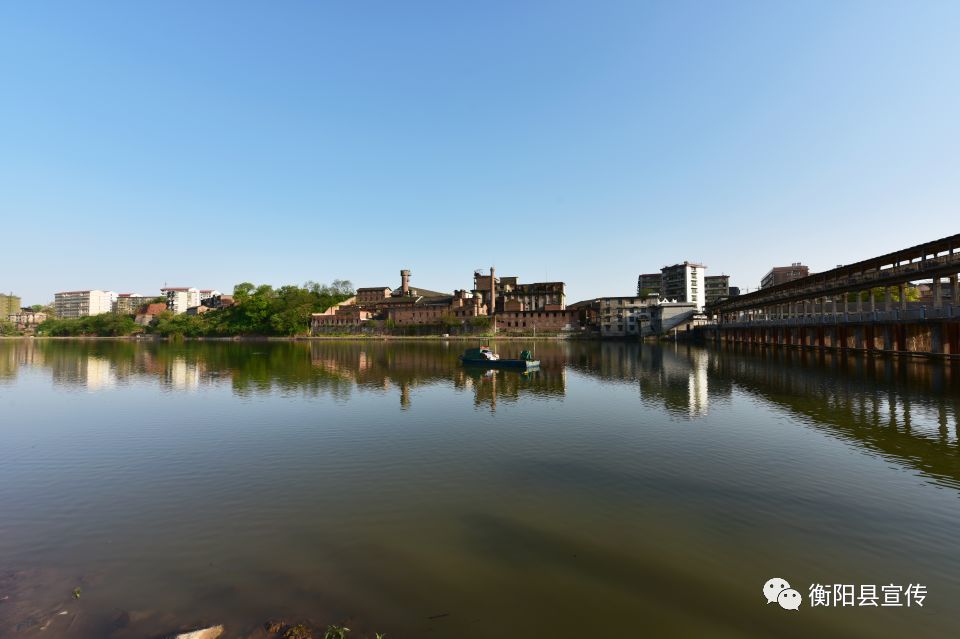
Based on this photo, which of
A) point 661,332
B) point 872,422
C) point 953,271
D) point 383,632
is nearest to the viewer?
point 383,632

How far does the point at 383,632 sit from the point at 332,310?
155114 millimetres

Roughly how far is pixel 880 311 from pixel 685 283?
93.4 metres

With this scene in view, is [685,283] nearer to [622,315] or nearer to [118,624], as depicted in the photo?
[622,315]

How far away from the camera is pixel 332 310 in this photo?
15288cm

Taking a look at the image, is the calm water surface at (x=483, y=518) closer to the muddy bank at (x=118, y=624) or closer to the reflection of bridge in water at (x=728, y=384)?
the muddy bank at (x=118, y=624)

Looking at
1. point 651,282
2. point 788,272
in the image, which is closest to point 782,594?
point 651,282

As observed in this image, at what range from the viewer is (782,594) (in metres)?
7.93

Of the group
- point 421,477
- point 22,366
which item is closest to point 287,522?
point 421,477

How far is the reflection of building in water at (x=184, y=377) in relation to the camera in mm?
36844

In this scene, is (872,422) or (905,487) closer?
(905,487)

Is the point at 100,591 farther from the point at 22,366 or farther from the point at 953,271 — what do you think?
the point at 22,366

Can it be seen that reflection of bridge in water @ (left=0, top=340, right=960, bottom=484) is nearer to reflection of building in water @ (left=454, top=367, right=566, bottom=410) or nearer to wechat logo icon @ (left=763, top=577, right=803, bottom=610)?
reflection of building in water @ (left=454, top=367, right=566, bottom=410)

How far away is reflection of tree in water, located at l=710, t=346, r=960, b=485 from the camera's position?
662 inches

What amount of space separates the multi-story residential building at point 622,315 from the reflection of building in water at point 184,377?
325 feet
